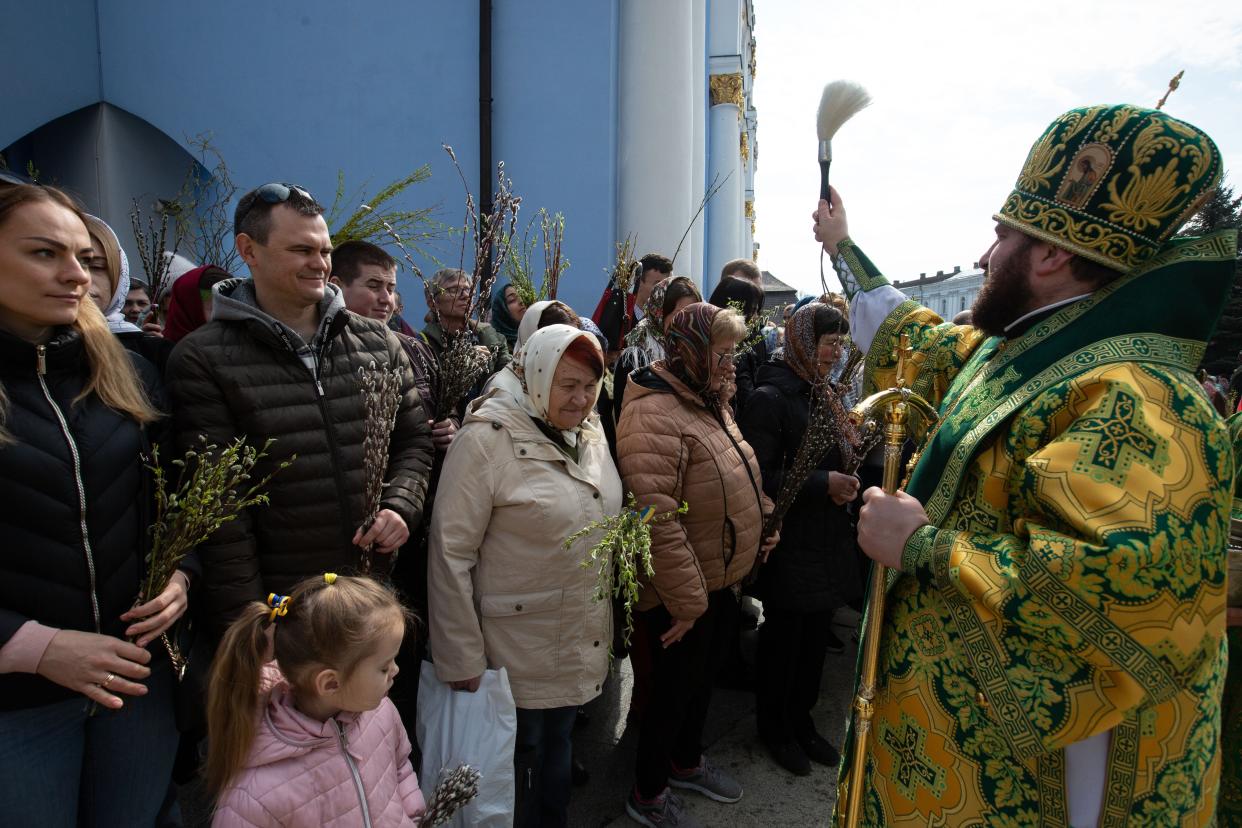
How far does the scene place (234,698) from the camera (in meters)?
1.70

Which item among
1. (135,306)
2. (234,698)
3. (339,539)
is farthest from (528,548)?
(135,306)

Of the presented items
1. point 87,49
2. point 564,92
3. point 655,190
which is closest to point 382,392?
point 655,190

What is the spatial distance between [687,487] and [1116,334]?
1584 mm

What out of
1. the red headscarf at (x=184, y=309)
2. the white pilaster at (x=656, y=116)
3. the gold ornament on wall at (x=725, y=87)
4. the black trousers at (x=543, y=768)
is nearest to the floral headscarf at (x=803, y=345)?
the black trousers at (x=543, y=768)

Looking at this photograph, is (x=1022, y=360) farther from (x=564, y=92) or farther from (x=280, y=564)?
(x=564, y=92)

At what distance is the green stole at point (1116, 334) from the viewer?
1511 millimetres

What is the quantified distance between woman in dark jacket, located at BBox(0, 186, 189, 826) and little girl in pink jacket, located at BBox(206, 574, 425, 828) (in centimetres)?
22

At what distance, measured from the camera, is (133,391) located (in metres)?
1.89

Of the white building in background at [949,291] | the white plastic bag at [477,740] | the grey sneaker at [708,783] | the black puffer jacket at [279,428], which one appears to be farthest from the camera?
the white building in background at [949,291]

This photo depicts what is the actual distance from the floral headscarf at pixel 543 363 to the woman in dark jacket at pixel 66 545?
113 cm

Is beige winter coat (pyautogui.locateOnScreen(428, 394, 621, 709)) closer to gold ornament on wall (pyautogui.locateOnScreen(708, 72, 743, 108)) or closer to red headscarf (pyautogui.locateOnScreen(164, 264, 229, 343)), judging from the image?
red headscarf (pyautogui.locateOnScreen(164, 264, 229, 343))

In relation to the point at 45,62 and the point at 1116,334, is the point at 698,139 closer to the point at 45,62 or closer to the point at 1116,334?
the point at 45,62

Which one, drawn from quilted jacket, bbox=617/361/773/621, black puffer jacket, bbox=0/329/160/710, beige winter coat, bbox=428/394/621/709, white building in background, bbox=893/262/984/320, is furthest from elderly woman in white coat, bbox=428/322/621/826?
white building in background, bbox=893/262/984/320

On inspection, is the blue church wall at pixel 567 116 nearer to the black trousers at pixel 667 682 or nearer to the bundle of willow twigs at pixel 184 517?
the black trousers at pixel 667 682
